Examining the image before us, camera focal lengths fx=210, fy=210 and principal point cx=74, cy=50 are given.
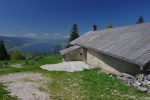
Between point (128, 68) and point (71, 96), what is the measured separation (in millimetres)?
5683

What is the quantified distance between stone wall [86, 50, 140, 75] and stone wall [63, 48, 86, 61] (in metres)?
4.26

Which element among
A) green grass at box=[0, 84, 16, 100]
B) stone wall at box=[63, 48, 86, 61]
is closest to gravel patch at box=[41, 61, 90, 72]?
stone wall at box=[63, 48, 86, 61]

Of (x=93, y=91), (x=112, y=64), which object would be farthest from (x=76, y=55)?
(x=93, y=91)

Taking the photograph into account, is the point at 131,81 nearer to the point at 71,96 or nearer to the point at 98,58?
the point at 71,96

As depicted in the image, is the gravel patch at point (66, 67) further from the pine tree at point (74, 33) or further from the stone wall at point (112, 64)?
the pine tree at point (74, 33)

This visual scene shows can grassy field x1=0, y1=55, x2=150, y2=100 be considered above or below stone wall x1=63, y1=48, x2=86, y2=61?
below

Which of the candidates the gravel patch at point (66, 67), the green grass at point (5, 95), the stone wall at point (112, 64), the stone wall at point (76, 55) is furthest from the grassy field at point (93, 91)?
the stone wall at point (76, 55)

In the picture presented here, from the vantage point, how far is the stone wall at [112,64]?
14133 millimetres

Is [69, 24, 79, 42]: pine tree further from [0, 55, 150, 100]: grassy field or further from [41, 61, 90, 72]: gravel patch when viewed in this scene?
[0, 55, 150, 100]: grassy field

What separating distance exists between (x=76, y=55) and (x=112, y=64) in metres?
13.0

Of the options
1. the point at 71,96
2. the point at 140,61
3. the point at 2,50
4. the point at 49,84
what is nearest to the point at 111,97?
the point at 71,96

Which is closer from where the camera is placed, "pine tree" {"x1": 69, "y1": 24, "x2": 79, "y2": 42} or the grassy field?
the grassy field

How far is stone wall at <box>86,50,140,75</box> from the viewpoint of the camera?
14.1 metres

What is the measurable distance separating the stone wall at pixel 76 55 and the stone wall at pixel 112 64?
4.26 meters
